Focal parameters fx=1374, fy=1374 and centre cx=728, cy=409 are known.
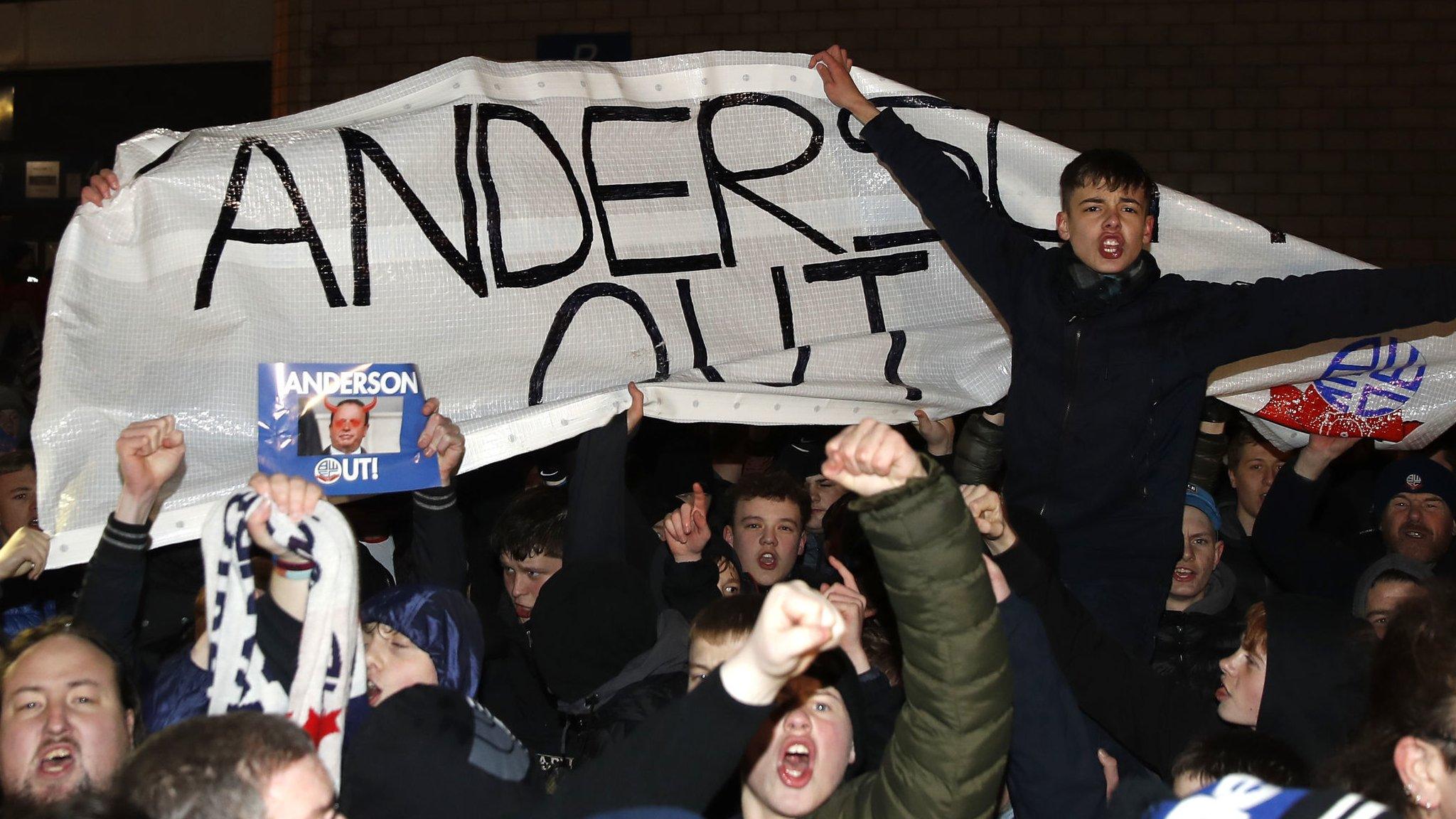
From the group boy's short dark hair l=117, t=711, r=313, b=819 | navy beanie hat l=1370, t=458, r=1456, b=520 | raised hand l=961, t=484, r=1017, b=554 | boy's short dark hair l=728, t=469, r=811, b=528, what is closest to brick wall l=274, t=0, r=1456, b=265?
navy beanie hat l=1370, t=458, r=1456, b=520

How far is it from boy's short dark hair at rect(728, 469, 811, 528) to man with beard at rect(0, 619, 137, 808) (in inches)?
82.7

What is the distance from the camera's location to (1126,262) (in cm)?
347

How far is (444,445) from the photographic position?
3463 mm

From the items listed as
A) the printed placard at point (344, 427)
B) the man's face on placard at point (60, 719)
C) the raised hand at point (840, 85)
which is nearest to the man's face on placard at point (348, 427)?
the printed placard at point (344, 427)

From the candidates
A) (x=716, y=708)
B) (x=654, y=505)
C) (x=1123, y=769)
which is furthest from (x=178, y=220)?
(x=1123, y=769)

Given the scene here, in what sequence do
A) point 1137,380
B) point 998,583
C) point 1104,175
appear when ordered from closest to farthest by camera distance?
point 998,583 → point 1137,380 → point 1104,175

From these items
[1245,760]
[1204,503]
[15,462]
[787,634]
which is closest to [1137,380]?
[1204,503]

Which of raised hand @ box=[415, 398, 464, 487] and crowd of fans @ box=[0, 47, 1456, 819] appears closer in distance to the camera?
crowd of fans @ box=[0, 47, 1456, 819]

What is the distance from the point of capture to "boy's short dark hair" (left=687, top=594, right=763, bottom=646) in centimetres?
259

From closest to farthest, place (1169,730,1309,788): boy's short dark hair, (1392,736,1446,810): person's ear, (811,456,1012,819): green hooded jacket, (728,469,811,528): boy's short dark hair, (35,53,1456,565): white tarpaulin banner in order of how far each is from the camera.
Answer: (1392,736,1446,810): person's ear, (811,456,1012,819): green hooded jacket, (1169,730,1309,788): boy's short dark hair, (35,53,1456,565): white tarpaulin banner, (728,469,811,528): boy's short dark hair

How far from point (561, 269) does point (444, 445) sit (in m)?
0.71

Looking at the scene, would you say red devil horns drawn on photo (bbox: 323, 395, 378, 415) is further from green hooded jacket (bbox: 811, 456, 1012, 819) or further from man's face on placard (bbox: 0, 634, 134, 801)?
green hooded jacket (bbox: 811, 456, 1012, 819)

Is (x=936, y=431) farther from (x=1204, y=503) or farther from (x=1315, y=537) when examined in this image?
(x=1315, y=537)

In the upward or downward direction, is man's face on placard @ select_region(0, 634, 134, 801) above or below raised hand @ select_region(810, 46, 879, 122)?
below
